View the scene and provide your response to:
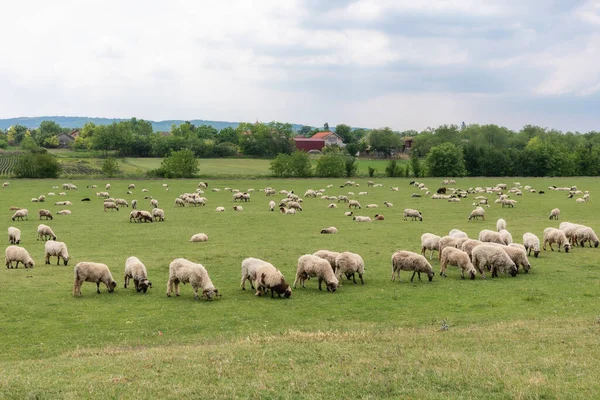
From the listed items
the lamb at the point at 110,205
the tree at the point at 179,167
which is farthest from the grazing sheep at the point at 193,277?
the tree at the point at 179,167

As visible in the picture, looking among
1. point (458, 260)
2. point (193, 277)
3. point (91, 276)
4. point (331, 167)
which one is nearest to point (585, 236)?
point (458, 260)

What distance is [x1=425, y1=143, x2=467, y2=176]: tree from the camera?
117 m

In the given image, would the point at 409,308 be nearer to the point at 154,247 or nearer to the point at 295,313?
the point at 295,313

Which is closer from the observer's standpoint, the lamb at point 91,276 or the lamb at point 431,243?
the lamb at point 91,276

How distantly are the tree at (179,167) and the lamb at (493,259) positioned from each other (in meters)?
83.5

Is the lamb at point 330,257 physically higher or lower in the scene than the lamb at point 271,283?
higher

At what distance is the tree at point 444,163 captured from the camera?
11681 cm

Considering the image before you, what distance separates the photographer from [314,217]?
4753 centimetres

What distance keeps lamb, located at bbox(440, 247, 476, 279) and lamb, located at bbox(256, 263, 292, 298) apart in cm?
734

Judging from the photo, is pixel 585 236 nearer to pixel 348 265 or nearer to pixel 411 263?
pixel 411 263

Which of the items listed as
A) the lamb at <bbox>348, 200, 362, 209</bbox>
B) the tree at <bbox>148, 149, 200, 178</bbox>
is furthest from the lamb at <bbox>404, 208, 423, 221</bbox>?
the tree at <bbox>148, 149, 200, 178</bbox>

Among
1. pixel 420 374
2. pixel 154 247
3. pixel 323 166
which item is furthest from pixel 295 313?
pixel 323 166

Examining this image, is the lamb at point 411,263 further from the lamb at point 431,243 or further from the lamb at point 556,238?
the lamb at point 556,238

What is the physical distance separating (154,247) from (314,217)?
60.1 feet
